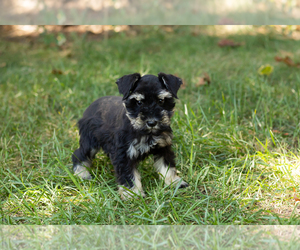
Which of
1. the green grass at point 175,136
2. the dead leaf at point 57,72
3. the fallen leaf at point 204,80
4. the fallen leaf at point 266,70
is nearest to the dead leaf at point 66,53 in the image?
the green grass at point 175,136

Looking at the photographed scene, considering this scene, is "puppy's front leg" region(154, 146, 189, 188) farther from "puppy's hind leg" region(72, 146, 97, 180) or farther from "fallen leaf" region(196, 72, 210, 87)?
"fallen leaf" region(196, 72, 210, 87)

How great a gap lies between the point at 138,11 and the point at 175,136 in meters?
2.22

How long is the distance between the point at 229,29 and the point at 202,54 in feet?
8.23

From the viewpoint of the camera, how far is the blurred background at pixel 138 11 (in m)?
2.65

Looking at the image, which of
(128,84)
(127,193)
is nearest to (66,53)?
(128,84)

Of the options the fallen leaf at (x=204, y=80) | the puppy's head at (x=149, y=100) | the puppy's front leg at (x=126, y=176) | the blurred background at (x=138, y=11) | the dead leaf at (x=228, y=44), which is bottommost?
the puppy's front leg at (x=126, y=176)

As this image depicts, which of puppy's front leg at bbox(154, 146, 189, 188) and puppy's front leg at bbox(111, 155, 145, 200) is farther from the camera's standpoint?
puppy's front leg at bbox(154, 146, 189, 188)

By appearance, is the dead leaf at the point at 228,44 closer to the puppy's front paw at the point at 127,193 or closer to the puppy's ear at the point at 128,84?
the puppy's ear at the point at 128,84

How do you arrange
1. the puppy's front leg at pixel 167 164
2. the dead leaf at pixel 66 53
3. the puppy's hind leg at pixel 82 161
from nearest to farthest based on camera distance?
1. the puppy's front leg at pixel 167 164
2. the puppy's hind leg at pixel 82 161
3. the dead leaf at pixel 66 53

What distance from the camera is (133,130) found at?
3506mm

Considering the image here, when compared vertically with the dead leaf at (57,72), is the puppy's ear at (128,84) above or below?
above

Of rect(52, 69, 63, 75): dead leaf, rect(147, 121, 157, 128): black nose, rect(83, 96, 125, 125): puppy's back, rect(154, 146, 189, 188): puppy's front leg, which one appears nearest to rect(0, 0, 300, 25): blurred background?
rect(147, 121, 157, 128): black nose

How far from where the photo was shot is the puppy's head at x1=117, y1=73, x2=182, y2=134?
Answer: 3.26 meters

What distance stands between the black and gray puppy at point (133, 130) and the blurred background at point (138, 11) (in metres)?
0.75
